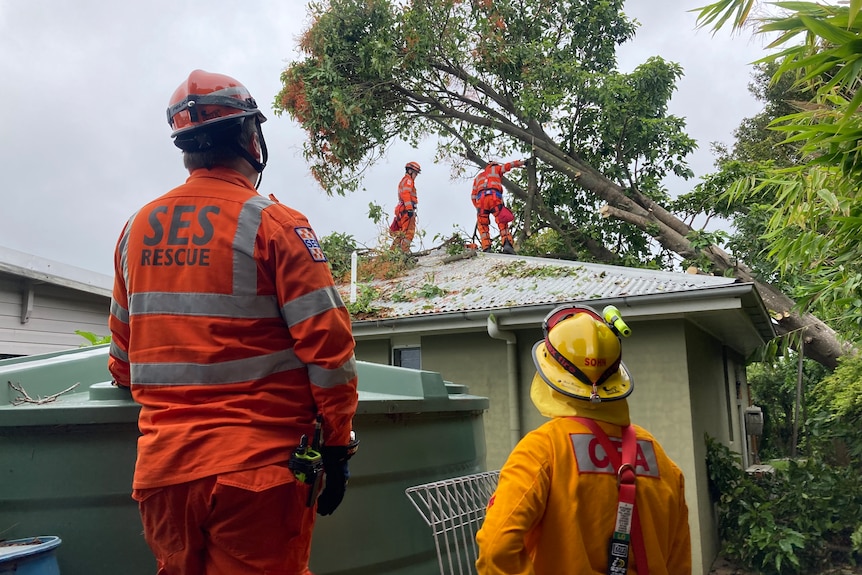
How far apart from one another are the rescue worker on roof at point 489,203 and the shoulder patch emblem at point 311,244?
1081cm

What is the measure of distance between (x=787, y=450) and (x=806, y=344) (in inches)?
178

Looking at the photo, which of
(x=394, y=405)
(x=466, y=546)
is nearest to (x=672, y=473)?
(x=394, y=405)

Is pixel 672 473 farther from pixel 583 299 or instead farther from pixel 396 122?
pixel 396 122

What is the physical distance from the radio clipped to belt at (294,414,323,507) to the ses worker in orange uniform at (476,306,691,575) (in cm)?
51

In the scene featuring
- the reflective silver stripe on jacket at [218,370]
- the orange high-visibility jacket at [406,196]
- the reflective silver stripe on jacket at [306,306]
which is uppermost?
the orange high-visibility jacket at [406,196]

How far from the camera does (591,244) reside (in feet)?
52.9

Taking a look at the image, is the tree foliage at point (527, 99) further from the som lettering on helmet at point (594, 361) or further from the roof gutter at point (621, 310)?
the som lettering on helmet at point (594, 361)

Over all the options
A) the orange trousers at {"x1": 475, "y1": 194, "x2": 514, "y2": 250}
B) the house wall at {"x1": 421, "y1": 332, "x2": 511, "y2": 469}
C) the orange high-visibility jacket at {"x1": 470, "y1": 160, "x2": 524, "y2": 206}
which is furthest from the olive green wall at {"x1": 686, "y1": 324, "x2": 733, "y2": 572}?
the orange high-visibility jacket at {"x1": 470, "y1": 160, "x2": 524, "y2": 206}

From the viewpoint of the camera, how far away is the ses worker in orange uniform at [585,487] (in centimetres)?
188

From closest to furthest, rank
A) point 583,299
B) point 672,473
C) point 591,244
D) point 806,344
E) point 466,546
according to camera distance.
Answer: point 672,473 < point 466,546 < point 583,299 < point 806,344 < point 591,244

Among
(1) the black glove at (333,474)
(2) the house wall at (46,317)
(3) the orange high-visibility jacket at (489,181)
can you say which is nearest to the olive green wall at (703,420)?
(3) the orange high-visibility jacket at (489,181)

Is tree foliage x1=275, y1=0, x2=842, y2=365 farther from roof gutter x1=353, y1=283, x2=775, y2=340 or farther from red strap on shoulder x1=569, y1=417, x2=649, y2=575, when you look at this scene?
red strap on shoulder x1=569, y1=417, x2=649, y2=575

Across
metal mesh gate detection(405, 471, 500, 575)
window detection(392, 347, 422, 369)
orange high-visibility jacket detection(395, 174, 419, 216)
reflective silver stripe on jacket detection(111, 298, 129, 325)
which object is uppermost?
orange high-visibility jacket detection(395, 174, 419, 216)

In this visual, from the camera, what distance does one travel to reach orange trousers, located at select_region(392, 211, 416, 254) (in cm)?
1284
